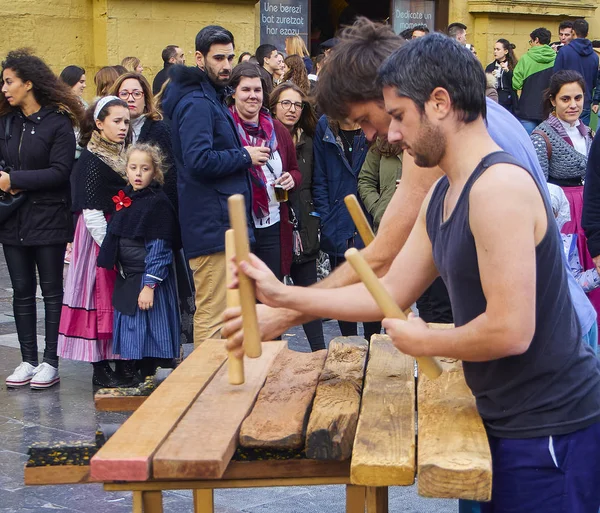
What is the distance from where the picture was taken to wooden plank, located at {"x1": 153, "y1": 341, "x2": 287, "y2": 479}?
7.41ft

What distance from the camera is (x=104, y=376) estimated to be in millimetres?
5969

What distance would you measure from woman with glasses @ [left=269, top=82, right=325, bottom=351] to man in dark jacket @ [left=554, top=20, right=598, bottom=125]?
6491mm

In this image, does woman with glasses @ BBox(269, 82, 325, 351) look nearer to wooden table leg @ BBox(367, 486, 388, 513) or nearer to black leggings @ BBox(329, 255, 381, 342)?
black leggings @ BBox(329, 255, 381, 342)

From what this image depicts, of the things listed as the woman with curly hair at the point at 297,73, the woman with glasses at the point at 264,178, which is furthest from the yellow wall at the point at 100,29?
the woman with glasses at the point at 264,178

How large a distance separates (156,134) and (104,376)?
148 cm

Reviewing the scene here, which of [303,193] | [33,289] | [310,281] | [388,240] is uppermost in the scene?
[388,240]

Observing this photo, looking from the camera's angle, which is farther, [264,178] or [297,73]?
[297,73]

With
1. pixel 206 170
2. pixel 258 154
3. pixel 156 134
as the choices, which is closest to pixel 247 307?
pixel 206 170

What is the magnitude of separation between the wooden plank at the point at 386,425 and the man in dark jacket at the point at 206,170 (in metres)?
2.41

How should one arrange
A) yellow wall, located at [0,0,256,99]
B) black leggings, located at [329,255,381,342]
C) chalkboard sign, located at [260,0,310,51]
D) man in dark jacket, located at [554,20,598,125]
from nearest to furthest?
black leggings, located at [329,255,381,342]
yellow wall, located at [0,0,256,99]
man in dark jacket, located at [554,20,598,125]
chalkboard sign, located at [260,0,310,51]

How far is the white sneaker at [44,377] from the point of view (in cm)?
587

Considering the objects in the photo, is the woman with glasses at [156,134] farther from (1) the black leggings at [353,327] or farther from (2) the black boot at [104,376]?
(1) the black leggings at [353,327]

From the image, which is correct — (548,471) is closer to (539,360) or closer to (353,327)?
(539,360)

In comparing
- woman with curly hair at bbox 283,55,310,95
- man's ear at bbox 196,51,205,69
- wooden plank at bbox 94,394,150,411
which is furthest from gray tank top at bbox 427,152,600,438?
woman with curly hair at bbox 283,55,310,95
